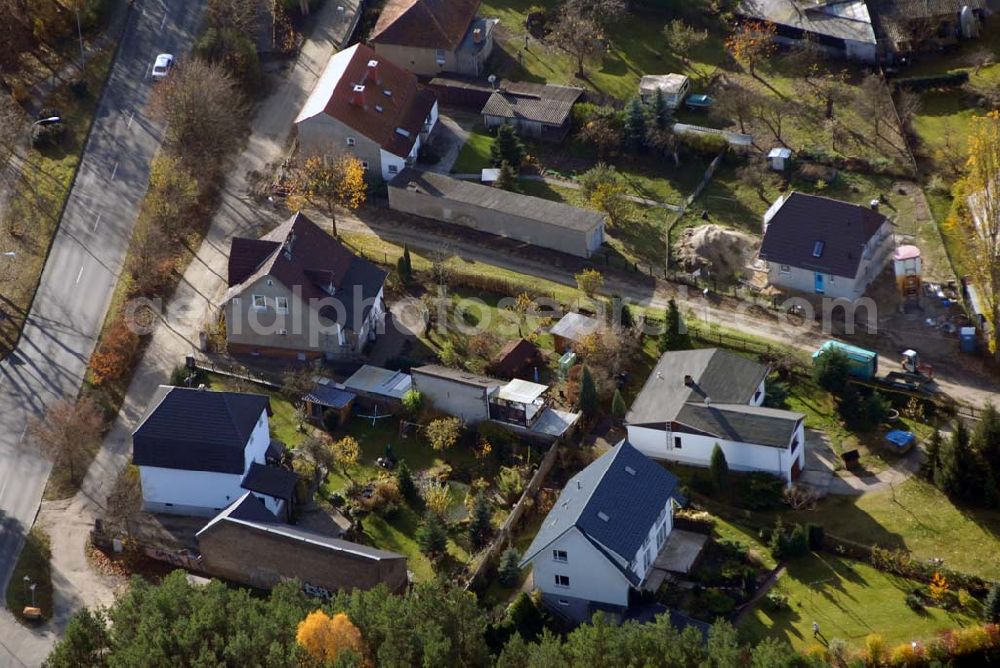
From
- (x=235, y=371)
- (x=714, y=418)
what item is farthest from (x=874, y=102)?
(x=235, y=371)

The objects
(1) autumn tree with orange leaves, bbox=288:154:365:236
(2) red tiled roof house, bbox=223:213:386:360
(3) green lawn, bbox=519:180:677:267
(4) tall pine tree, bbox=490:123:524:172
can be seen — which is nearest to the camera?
(2) red tiled roof house, bbox=223:213:386:360

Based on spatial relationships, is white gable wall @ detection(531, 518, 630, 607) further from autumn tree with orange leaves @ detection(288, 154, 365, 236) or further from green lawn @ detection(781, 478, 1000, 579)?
autumn tree with orange leaves @ detection(288, 154, 365, 236)

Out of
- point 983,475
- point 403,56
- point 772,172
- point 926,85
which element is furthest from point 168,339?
point 926,85

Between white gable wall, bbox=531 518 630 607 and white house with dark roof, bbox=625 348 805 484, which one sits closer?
white gable wall, bbox=531 518 630 607

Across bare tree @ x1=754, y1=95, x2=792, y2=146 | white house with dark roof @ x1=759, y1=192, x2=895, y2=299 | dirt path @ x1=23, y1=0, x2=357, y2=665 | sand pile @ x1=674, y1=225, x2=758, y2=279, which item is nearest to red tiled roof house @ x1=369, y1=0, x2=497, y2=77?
dirt path @ x1=23, y1=0, x2=357, y2=665

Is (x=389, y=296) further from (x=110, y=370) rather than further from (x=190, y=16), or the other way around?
(x=190, y=16)

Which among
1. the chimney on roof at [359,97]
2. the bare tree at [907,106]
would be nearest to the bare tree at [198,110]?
the chimney on roof at [359,97]
